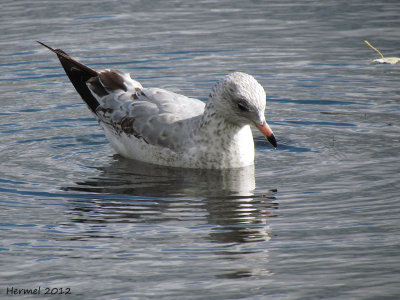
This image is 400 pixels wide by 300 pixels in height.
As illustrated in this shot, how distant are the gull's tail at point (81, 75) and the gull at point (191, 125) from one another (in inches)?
15.8

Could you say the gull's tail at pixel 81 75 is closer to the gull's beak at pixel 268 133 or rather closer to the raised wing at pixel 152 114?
the raised wing at pixel 152 114

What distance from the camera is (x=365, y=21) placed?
14812mm

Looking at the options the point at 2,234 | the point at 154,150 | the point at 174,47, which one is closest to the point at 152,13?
the point at 174,47

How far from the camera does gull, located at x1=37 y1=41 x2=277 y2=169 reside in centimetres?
797

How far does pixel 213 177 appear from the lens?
8.15 metres

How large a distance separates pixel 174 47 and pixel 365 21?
156 inches

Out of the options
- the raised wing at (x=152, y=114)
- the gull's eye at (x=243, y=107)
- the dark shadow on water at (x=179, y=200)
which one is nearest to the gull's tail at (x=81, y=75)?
the raised wing at (x=152, y=114)

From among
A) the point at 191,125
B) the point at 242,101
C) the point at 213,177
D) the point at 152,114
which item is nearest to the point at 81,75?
the point at 152,114

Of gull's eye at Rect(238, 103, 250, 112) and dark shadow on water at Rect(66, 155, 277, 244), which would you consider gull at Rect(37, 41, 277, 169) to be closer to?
gull's eye at Rect(238, 103, 250, 112)

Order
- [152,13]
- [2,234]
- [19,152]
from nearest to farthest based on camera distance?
[2,234] → [19,152] → [152,13]

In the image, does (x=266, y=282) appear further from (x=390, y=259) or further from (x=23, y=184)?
(x=23, y=184)

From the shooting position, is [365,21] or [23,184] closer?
[23,184]

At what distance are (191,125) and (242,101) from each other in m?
0.81

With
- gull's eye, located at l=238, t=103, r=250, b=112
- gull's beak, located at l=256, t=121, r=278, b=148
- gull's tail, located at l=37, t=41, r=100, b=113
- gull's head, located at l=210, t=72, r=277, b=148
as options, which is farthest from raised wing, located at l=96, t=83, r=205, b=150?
gull's beak, located at l=256, t=121, r=278, b=148
